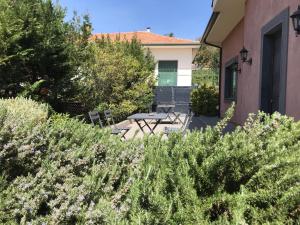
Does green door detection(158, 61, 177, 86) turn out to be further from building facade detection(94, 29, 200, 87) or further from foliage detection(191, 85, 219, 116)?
foliage detection(191, 85, 219, 116)

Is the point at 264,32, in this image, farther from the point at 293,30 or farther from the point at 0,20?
the point at 0,20

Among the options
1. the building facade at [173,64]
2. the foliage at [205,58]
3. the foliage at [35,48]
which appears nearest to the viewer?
the foliage at [35,48]

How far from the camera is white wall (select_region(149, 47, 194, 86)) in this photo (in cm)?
2647

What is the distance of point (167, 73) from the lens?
1047 inches

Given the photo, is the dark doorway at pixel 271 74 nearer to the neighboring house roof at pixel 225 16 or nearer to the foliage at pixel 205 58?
the neighboring house roof at pixel 225 16

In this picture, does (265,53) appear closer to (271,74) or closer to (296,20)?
(271,74)

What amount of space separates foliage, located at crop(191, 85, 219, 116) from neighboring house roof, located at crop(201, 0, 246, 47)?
12.6ft

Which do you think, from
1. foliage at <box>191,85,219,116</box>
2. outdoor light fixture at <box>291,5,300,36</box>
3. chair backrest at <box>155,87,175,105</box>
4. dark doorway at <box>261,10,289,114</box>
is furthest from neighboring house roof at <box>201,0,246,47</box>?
chair backrest at <box>155,87,175,105</box>

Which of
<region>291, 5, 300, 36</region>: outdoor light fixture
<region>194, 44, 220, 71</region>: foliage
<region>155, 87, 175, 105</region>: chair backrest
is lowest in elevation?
<region>155, 87, 175, 105</region>: chair backrest

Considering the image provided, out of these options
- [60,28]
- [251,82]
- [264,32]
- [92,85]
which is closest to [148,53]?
[92,85]

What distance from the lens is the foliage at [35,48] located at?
31.8 feet

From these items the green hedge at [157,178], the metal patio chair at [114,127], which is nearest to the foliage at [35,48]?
the metal patio chair at [114,127]

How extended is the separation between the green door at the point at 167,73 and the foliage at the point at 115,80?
6801 mm

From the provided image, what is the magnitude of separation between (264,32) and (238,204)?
6.62 metres
